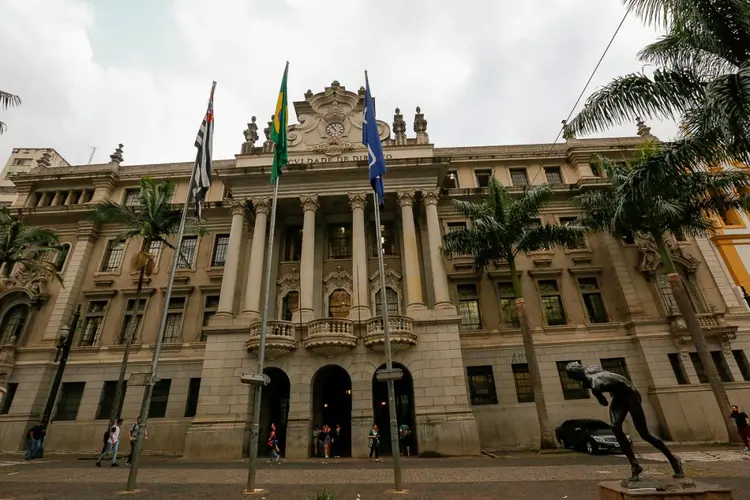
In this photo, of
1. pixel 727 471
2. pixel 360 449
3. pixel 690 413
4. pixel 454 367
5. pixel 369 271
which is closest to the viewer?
pixel 727 471

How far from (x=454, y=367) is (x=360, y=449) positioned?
6107mm

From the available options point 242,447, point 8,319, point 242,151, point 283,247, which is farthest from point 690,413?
point 8,319

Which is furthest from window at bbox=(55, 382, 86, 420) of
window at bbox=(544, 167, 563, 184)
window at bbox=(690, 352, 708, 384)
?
window at bbox=(690, 352, 708, 384)

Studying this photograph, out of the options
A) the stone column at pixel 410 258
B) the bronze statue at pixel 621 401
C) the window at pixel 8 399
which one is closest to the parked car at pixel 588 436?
the stone column at pixel 410 258

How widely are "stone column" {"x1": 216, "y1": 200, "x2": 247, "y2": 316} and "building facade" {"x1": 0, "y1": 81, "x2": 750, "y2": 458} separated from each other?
0.30 ft

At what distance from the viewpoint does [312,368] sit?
19844 mm

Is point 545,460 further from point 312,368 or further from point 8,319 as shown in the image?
point 8,319

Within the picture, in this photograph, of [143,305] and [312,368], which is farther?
[143,305]

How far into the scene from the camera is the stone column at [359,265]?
69.4 feet

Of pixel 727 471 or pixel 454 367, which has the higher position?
pixel 454 367

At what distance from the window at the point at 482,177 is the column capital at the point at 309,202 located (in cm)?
1334

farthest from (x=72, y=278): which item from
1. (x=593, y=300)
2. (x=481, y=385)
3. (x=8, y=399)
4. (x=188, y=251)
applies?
(x=593, y=300)

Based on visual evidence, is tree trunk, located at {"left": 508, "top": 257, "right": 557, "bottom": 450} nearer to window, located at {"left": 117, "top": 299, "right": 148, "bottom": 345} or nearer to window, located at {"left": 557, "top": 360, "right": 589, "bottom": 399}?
window, located at {"left": 557, "top": 360, "right": 589, "bottom": 399}

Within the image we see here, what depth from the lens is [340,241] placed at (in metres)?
26.5
